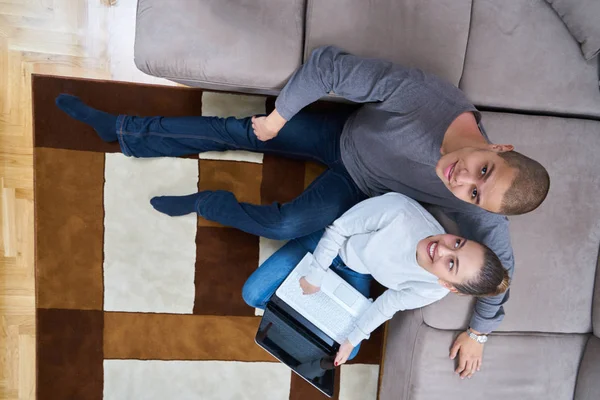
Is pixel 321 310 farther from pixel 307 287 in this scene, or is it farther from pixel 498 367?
pixel 498 367

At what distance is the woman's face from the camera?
1.21 metres

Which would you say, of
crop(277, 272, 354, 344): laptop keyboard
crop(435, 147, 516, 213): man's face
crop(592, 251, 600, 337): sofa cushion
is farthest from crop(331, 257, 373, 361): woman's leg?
crop(592, 251, 600, 337): sofa cushion

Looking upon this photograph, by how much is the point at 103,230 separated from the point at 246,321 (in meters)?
0.71

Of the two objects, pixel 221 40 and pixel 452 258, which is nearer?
pixel 452 258

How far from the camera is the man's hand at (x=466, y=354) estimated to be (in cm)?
154

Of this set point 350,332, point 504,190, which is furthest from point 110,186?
point 504,190

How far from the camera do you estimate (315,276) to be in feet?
4.90

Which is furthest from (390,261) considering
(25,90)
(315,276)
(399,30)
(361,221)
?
(25,90)

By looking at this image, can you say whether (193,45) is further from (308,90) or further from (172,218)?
(172,218)

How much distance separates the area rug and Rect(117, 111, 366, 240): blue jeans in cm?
19

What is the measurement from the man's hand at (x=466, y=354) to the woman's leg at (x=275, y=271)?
0.63 meters

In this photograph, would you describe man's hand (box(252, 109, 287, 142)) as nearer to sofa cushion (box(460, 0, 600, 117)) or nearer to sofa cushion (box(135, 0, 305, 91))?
sofa cushion (box(135, 0, 305, 91))

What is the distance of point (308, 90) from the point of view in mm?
1252

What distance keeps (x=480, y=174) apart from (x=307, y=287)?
0.75m
